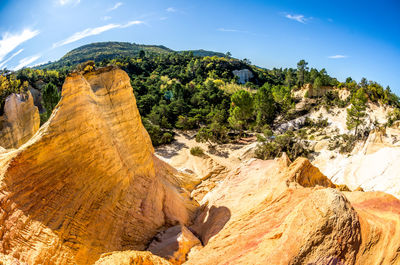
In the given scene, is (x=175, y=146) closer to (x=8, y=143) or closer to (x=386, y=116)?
(x=8, y=143)

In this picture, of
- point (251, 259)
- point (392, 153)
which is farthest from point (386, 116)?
point (251, 259)

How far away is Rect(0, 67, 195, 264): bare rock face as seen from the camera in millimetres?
5184

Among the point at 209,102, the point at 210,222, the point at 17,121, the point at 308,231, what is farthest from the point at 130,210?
the point at 209,102

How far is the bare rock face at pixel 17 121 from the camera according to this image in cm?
1803

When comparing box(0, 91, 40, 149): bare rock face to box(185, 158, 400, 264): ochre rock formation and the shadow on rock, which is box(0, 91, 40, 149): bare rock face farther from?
box(185, 158, 400, 264): ochre rock formation

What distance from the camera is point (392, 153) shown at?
14.5 metres

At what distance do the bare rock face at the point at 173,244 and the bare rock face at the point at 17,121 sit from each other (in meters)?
17.2

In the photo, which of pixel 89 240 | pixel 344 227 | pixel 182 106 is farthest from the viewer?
pixel 182 106

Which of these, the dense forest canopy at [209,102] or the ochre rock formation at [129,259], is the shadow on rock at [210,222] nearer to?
the ochre rock formation at [129,259]

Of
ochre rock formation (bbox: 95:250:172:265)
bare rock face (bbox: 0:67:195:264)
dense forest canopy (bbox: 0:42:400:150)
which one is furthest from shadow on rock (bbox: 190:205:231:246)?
dense forest canopy (bbox: 0:42:400:150)

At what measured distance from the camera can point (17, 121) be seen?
19.4m

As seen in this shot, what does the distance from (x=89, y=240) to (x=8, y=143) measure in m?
16.9

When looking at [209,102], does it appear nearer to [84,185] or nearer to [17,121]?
[17,121]

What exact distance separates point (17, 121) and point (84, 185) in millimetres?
17859
